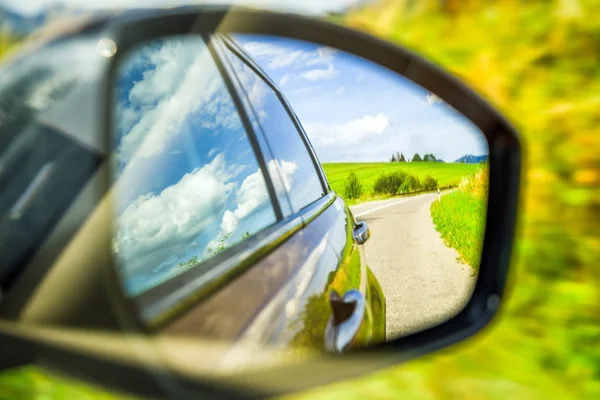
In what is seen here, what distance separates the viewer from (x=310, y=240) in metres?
2.44

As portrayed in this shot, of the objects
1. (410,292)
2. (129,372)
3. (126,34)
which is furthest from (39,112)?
(410,292)

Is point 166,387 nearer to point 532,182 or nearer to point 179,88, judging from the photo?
point 179,88

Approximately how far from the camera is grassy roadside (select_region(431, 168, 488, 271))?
2521mm

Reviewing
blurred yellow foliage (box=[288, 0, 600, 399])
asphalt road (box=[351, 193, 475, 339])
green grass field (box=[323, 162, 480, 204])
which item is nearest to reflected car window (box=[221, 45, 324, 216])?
green grass field (box=[323, 162, 480, 204])

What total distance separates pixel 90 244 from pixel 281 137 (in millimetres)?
1315

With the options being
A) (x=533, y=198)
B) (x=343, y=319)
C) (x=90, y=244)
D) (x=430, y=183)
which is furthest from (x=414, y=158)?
(x=533, y=198)

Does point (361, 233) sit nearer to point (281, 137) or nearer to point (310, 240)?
point (310, 240)

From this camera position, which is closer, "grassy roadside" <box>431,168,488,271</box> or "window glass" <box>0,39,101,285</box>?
"window glass" <box>0,39,101,285</box>

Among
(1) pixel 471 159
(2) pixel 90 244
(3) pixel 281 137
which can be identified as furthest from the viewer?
(1) pixel 471 159

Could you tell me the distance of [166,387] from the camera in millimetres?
1495

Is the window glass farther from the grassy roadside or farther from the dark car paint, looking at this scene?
the grassy roadside

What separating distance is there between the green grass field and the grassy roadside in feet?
0.21

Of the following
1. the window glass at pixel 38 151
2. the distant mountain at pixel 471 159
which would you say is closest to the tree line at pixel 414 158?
the distant mountain at pixel 471 159

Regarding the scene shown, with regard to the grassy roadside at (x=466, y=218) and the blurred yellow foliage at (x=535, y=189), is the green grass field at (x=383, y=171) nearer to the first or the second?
the grassy roadside at (x=466, y=218)
